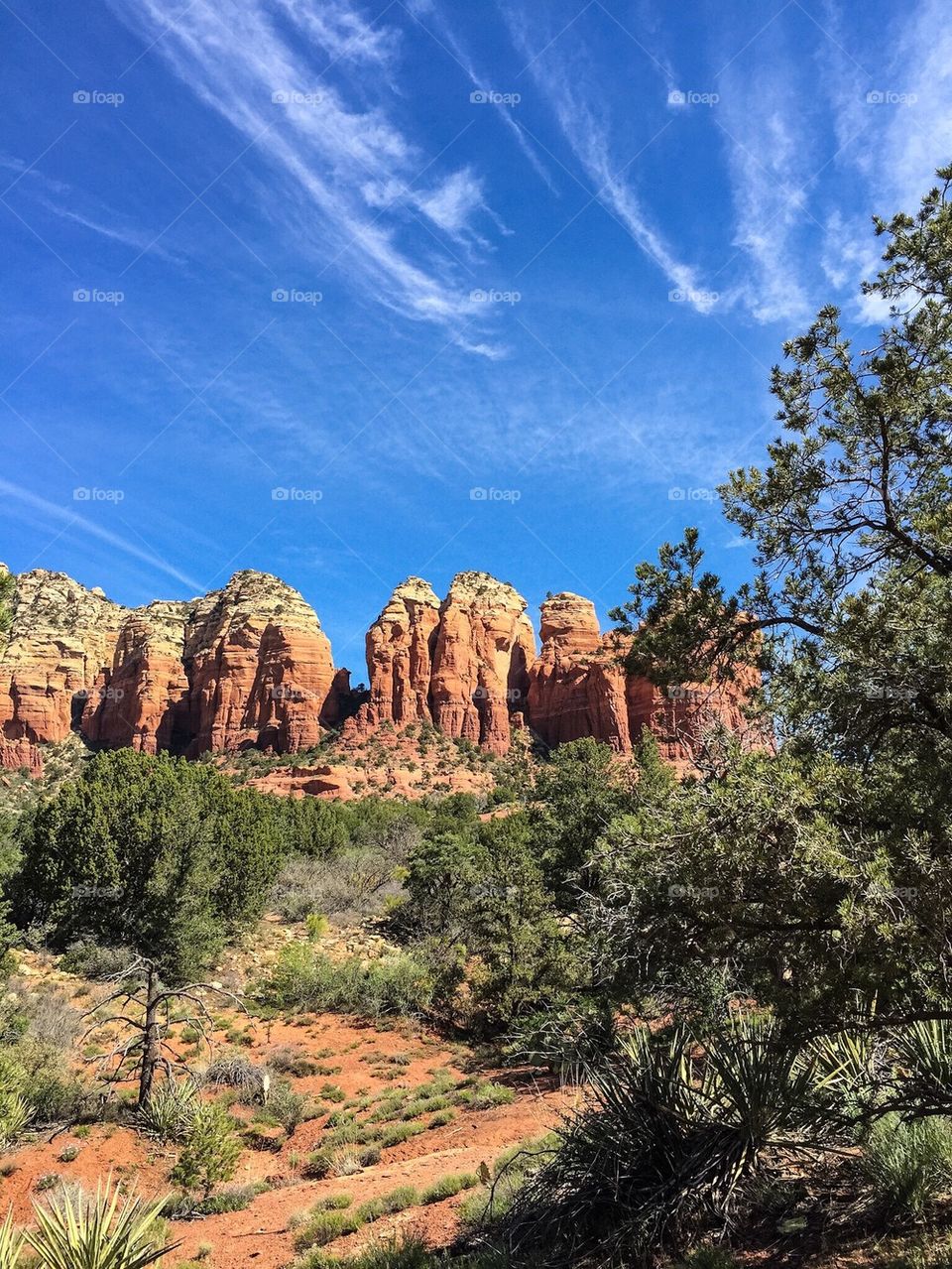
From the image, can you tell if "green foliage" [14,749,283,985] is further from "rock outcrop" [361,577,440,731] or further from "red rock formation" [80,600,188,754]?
"red rock formation" [80,600,188,754]

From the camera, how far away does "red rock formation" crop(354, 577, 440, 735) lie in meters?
81.8

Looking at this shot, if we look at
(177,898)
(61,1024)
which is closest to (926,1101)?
(61,1024)

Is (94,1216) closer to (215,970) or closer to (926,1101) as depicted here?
(926,1101)

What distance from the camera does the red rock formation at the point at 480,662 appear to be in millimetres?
81500

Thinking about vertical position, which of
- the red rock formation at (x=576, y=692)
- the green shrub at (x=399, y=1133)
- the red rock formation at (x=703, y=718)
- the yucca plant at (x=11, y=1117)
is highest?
the red rock formation at (x=576, y=692)

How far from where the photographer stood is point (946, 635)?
4.63m

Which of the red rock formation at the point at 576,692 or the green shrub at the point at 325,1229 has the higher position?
the red rock formation at the point at 576,692

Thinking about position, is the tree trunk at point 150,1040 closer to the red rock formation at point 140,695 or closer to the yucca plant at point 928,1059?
the yucca plant at point 928,1059

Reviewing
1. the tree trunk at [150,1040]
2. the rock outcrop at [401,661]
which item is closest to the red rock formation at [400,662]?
the rock outcrop at [401,661]

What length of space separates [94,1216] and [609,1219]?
412 centimetres

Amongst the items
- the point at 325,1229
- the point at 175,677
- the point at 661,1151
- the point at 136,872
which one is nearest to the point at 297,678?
the point at 175,677

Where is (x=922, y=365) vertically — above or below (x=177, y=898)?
above

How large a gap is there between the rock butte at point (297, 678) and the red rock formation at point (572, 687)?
0.53 feet

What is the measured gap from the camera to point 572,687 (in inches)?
3231
